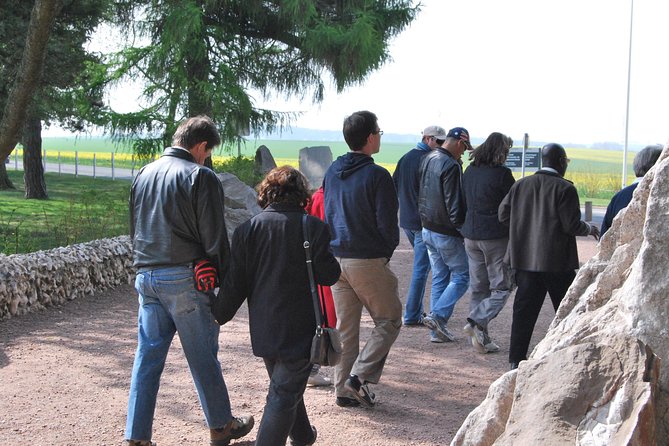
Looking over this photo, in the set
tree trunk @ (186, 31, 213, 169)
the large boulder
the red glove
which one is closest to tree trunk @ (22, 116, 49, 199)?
tree trunk @ (186, 31, 213, 169)

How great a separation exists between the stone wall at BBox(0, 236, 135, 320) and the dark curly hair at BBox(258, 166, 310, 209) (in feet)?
16.7

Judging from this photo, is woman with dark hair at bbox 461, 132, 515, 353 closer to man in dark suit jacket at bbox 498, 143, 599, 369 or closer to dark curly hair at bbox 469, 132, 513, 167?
dark curly hair at bbox 469, 132, 513, 167

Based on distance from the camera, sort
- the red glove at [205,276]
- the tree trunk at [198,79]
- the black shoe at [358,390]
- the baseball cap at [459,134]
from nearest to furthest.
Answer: the red glove at [205,276] → the black shoe at [358,390] → the baseball cap at [459,134] → the tree trunk at [198,79]

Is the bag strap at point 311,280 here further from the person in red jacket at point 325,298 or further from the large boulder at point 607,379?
the person in red jacket at point 325,298

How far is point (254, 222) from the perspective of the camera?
4500mm

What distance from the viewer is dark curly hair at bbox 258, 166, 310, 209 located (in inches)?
180

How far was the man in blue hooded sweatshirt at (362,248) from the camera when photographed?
19.1 feet

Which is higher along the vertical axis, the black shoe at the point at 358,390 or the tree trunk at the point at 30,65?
the tree trunk at the point at 30,65

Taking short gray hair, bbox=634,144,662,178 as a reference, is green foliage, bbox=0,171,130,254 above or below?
below

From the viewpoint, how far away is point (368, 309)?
237 inches

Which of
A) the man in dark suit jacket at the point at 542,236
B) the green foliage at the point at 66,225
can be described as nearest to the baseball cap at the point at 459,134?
the man in dark suit jacket at the point at 542,236

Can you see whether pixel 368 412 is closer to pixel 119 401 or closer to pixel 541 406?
pixel 119 401

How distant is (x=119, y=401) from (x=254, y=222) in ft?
8.35

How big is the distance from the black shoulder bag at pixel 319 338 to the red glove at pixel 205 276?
657 millimetres
